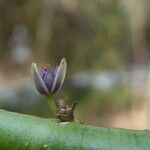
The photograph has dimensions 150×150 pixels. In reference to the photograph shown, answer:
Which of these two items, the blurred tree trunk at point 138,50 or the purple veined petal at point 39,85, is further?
the blurred tree trunk at point 138,50

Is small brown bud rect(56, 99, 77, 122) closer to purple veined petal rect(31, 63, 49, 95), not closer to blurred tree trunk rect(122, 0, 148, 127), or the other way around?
purple veined petal rect(31, 63, 49, 95)

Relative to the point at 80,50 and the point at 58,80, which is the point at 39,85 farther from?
the point at 80,50

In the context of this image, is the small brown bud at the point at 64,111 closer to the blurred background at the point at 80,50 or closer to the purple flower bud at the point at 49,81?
the purple flower bud at the point at 49,81

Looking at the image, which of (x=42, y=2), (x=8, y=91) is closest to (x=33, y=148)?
(x=42, y=2)

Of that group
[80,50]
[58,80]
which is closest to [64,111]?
[58,80]

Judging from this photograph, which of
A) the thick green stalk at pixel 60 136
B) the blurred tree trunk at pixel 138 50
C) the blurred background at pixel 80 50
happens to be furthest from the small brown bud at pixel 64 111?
the blurred tree trunk at pixel 138 50

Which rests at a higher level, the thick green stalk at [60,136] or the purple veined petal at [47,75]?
the purple veined petal at [47,75]
